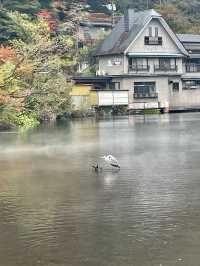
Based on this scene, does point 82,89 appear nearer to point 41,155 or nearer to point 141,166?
point 41,155

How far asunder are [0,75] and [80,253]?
19.4 m

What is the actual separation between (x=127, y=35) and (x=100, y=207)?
46928mm

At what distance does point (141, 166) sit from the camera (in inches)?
763

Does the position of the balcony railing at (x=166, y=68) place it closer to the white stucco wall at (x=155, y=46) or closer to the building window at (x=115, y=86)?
the white stucco wall at (x=155, y=46)

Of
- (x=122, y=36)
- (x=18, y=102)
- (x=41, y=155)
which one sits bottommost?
(x=41, y=155)

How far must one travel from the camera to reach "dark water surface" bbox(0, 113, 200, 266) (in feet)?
31.7

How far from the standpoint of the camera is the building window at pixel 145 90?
57062mm

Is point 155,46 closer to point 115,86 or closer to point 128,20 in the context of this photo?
point 128,20

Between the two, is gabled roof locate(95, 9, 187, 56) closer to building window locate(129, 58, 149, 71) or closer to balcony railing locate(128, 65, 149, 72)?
building window locate(129, 58, 149, 71)

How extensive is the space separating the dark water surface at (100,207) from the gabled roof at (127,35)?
33.6m

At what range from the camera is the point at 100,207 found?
13.0 metres

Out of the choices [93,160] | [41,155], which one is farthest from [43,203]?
[41,155]

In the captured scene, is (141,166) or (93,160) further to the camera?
(93,160)

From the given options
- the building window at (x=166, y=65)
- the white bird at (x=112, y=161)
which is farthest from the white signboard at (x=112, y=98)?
the white bird at (x=112, y=161)
